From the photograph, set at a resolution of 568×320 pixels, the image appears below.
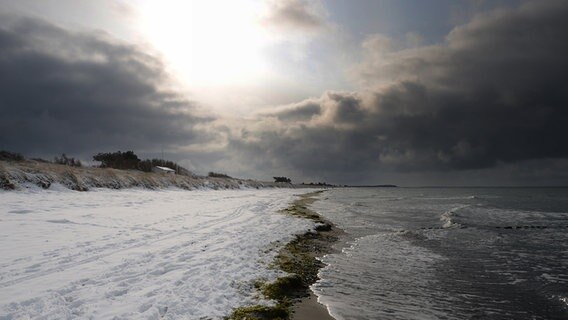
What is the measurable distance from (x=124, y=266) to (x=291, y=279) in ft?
14.3

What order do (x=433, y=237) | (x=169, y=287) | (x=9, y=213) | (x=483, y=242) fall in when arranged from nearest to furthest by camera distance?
1. (x=169, y=287)
2. (x=9, y=213)
3. (x=483, y=242)
4. (x=433, y=237)

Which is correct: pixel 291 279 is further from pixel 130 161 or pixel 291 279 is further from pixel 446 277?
pixel 130 161

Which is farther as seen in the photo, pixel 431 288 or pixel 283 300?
pixel 431 288

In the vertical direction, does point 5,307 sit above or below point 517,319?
above

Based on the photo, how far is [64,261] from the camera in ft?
29.4

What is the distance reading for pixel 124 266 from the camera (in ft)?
29.2

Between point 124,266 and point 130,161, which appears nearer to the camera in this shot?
point 124,266

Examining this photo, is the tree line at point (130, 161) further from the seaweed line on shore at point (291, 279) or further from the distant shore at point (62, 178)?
the seaweed line on shore at point (291, 279)

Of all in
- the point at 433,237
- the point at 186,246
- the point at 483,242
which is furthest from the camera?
the point at 433,237

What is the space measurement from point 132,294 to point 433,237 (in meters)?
15.8

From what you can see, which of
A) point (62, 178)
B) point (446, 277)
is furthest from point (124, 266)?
point (62, 178)

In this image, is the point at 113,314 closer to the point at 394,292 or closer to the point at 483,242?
the point at 394,292

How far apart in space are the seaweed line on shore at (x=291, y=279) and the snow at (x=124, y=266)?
36cm

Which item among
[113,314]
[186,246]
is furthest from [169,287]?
[186,246]
